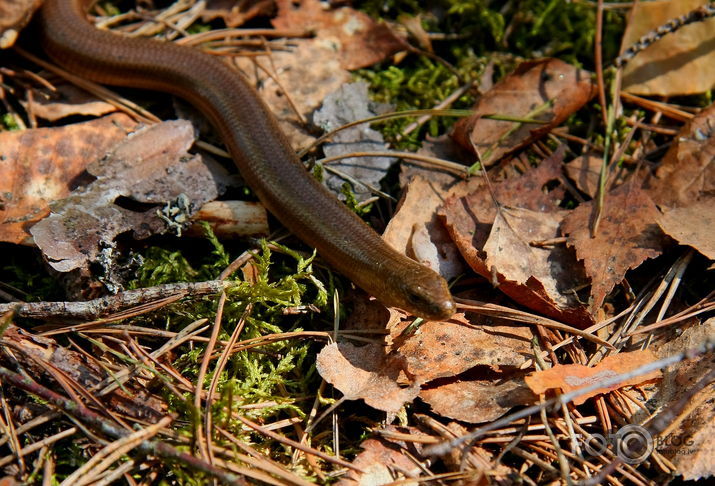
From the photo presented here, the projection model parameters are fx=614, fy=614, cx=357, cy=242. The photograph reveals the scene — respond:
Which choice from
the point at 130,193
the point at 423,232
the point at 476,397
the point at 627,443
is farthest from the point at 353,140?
the point at 627,443

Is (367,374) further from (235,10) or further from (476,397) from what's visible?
(235,10)

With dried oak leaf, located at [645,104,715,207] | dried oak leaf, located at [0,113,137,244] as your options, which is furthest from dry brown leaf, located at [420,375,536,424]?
dried oak leaf, located at [0,113,137,244]

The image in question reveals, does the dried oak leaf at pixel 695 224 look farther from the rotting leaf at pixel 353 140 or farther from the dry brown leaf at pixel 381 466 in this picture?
the dry brown leaf at pixel 381 466

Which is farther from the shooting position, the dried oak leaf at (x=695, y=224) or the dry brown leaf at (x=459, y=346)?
the dried oak leaf at (x=695, y=224)

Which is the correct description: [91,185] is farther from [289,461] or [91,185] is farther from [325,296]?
[289,461]

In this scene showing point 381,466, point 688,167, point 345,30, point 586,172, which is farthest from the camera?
point 345,30

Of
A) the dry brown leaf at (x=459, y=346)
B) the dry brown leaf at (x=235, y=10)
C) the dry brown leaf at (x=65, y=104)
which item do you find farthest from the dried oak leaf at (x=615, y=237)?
the dry brown leaf at (x=65, y=104)
